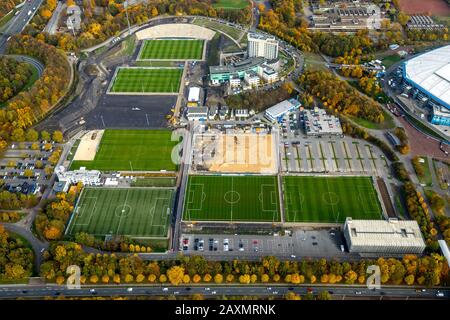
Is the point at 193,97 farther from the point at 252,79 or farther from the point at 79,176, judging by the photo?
the point at 79,176

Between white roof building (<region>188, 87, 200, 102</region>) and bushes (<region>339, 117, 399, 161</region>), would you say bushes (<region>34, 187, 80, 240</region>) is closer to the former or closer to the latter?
white roof building (<region>188, 87, 200, 102</region>)

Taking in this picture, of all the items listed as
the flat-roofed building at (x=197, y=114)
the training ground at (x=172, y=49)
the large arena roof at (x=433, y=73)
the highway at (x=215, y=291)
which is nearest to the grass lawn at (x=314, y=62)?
the large arena roof at (x=433, y=73)

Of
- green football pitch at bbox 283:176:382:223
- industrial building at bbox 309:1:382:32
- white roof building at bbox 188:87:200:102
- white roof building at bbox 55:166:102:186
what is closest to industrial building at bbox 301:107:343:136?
green football pitch at bbox 283:176:382:223

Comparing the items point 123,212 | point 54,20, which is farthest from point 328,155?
point 54,20

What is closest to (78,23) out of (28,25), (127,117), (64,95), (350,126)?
(28,25)

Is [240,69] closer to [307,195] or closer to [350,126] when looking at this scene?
[350,126]
